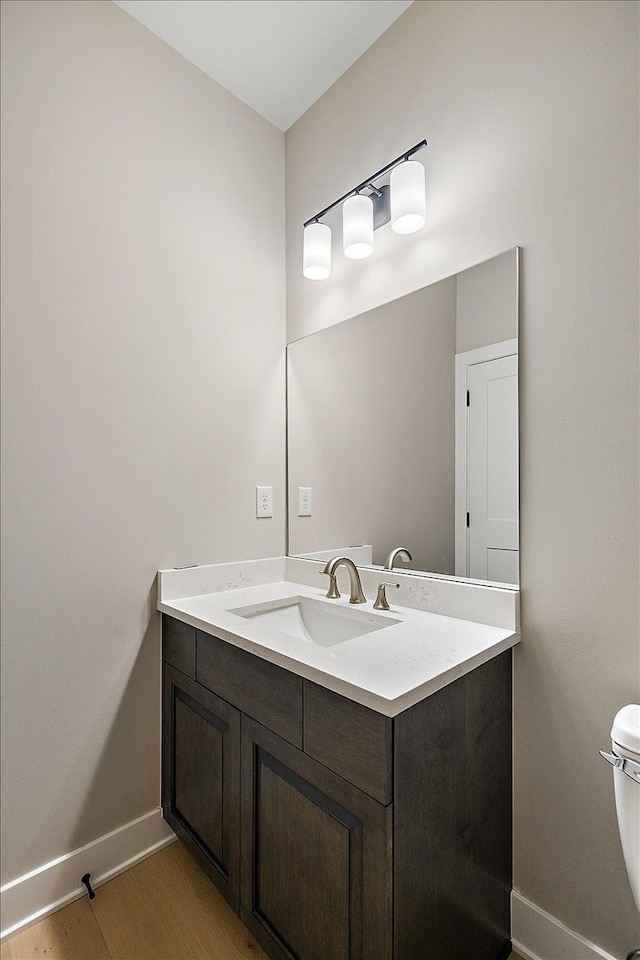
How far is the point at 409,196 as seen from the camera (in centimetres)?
141

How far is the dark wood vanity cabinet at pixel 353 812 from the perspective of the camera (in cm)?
91

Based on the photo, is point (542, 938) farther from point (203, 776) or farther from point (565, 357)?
point (565, 357)

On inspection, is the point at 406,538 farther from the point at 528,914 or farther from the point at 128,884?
the point at 128,884

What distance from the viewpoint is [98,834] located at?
4.82 feet

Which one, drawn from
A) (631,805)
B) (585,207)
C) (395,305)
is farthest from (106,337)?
(631,805)

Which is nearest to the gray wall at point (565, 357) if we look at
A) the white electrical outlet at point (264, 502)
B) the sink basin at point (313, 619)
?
the sink basin at point (313, 619)

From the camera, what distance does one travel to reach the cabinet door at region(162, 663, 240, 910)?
128cm

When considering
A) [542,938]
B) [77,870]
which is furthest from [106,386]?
[542,938]

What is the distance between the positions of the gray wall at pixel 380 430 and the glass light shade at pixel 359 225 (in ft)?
0.64

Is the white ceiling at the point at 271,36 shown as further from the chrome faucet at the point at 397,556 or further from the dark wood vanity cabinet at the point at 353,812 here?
the dark wood vanity cabinet at the point at 353,812

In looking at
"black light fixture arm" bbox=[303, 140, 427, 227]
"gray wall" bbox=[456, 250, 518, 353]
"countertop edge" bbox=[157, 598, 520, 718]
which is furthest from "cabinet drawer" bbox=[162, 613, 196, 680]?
"black light fixture arm" bbox=[303, 140, 427, 227]

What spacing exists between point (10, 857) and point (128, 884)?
1.16 ft

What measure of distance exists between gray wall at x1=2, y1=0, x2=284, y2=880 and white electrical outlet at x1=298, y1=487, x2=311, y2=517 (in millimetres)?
191

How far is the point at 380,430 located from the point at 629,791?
113 cm
